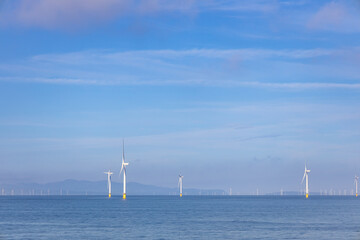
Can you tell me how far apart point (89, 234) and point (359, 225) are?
43.8m

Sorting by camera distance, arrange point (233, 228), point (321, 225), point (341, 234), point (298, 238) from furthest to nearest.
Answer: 1. point (321, 225)
2. point (233, 228)
3. point (341, 234)
4. point (298, 238)

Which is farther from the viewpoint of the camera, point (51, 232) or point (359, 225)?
point (359, 225)

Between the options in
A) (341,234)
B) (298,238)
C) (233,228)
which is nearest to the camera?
(298,238)

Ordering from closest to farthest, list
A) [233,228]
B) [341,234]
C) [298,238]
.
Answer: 1. [298,238]
2. [341,234]
3. [233,228]

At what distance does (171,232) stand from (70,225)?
20599 millimetres

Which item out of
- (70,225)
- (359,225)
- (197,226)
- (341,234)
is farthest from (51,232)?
(359,225)

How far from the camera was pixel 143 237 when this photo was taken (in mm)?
74000

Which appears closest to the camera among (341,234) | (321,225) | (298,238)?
(298,238)

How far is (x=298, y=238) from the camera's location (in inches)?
2810

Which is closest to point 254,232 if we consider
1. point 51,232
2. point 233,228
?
point 233,228

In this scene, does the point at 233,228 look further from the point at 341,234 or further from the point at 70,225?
the point at 70,225

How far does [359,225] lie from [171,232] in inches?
1265

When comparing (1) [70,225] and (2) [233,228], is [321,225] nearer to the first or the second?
(2) [233,228]

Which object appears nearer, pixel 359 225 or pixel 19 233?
pixel 19 233
